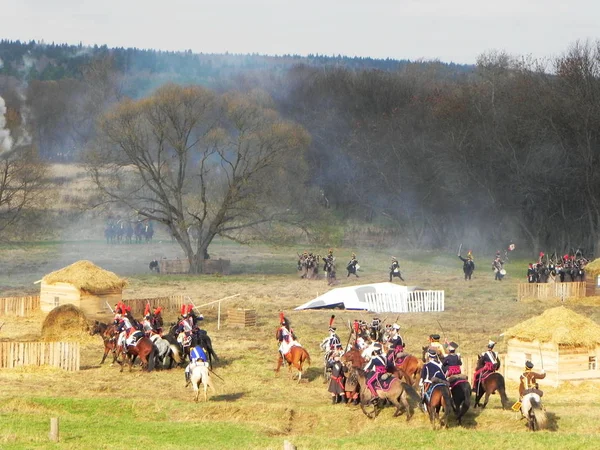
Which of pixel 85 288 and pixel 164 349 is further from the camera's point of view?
pixel 85 288

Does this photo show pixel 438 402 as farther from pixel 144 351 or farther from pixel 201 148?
pixel 201 148

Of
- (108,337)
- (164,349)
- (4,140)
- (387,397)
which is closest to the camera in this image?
(387,397)

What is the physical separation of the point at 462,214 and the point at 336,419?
6507 cm

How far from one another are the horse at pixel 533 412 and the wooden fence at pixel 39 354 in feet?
45.4

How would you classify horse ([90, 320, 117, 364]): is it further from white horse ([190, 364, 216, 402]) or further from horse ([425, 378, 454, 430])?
horse ([425, 378, 454, 430])

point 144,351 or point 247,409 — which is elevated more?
point 144,351

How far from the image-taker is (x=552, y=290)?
5003 cm

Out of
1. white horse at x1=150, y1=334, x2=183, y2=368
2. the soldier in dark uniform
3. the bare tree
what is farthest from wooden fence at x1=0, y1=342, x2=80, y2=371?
the bare tree

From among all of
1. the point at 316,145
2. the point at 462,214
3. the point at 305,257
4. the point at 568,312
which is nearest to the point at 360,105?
the point at 316,145

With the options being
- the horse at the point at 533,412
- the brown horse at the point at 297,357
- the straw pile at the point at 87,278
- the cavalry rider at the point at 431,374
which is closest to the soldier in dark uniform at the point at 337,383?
the brown horse at the point at 297,357

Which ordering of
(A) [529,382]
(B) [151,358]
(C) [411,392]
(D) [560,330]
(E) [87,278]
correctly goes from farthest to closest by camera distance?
(E) [87,278], (B) [151,358], (D) [560,330], (C) [411,392], (A) [529,382]

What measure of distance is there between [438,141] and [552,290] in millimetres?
36940

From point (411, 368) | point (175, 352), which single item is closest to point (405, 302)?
point (175, 352)

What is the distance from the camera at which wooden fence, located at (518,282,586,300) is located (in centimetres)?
4950
